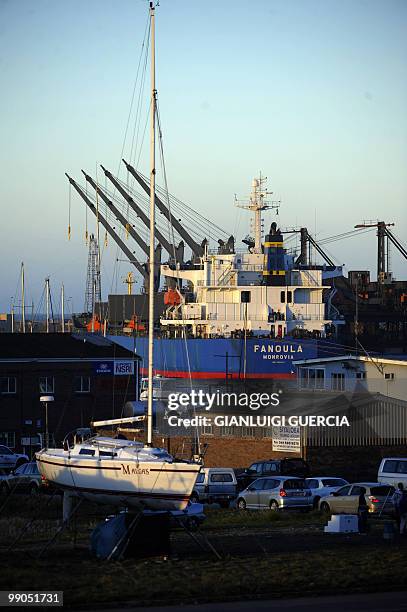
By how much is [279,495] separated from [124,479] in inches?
192

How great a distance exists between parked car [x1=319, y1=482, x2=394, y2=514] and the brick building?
1702cm

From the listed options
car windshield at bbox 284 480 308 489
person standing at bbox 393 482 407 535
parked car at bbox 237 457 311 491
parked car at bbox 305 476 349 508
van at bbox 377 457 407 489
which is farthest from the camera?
parked car at bbox 237 457 311 491

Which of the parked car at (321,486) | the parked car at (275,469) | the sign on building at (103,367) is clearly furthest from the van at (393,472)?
the sign on building at (103,367)

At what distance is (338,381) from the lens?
40.0 metres

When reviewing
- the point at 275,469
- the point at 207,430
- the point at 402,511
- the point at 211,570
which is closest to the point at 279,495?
the point at 275,469

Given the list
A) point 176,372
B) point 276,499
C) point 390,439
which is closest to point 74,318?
point 176,372

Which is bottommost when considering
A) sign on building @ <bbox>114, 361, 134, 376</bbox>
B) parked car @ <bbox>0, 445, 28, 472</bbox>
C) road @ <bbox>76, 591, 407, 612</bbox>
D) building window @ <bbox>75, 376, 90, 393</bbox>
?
parked car @ <bbox>0, 445, 28, 472</bbox>

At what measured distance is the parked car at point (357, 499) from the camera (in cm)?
2298

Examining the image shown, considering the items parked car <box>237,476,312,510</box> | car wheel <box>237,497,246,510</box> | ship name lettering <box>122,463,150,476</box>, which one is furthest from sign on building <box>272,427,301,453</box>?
ship name lettering <box>122,463,150,476</box>

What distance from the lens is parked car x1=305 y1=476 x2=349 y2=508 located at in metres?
25.3

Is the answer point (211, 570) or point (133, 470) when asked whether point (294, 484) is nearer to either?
point (133, 470)

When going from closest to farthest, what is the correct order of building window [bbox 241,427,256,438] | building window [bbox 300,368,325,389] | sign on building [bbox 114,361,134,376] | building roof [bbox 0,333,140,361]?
building window [bbox 241,427,256,438], building roof [bbox 0,333,140,361], building window [bbox 300,368,325,389], sign on building [bbox 114,361,134,376]

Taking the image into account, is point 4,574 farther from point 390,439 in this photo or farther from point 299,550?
point 390,439

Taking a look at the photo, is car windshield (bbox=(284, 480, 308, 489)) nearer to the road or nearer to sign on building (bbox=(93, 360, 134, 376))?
the road
